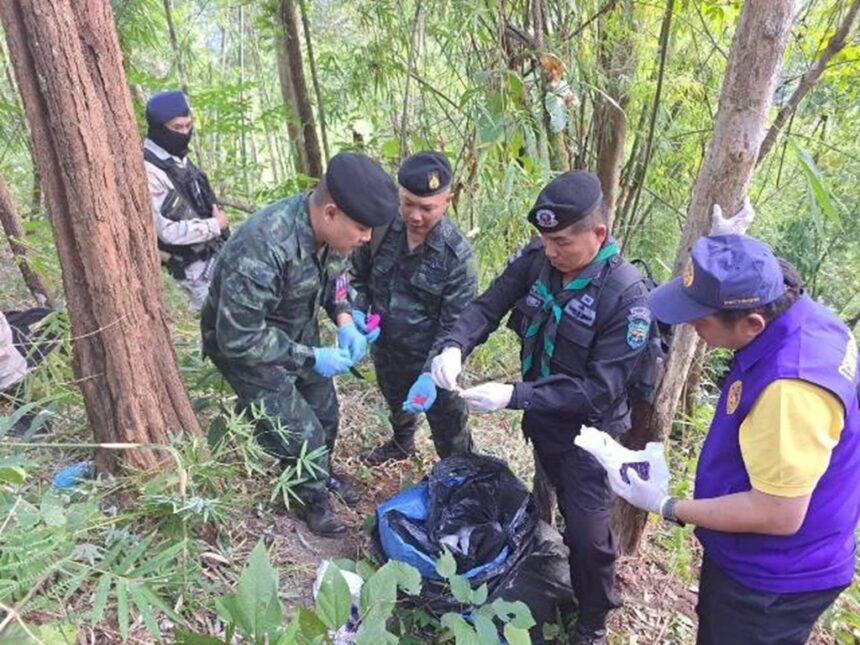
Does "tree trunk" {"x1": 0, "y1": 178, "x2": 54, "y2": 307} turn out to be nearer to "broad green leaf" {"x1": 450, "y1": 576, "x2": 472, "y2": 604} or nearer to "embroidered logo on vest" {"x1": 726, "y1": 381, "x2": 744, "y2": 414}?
"broad green leaf" {"x1": 450, "y1": 576, "x2": 472, "y2": 604}

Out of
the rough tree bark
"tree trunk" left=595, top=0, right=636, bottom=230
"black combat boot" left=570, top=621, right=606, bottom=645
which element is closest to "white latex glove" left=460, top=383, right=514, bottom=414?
the rough tree bark

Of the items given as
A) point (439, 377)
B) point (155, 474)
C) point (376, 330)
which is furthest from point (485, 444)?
point (155, 474)

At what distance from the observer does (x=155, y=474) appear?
1.89 m

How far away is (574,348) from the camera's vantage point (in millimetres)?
2098

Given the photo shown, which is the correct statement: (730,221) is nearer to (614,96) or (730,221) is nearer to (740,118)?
(740,118)

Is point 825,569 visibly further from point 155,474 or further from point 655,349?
point 155,474

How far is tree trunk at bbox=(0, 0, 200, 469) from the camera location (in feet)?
4.93

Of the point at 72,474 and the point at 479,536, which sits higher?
the point at 72,474

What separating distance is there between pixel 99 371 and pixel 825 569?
2.03m

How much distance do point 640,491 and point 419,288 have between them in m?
1.26

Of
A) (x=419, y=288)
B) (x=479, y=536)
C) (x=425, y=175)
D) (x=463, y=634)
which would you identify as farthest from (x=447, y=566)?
(x=425, y=175)

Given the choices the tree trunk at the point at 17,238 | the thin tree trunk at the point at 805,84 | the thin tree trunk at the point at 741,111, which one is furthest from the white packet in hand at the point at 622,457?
A: the tree trunk at the point at 17,238

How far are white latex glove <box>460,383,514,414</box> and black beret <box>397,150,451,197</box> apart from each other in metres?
0.84

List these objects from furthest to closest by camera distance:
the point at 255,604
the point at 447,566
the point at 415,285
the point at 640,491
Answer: the point at 415,285, the point at 640,491, the point at 447,566, the point at 255,604
